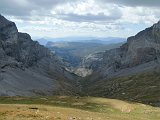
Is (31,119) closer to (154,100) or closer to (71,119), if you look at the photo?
(71,119)

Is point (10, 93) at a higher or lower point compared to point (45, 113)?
lower

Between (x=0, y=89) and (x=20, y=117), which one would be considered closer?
(x=20, y=117)

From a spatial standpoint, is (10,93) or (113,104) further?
(10,93)

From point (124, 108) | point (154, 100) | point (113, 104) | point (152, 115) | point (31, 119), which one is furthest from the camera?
point (154, 100)

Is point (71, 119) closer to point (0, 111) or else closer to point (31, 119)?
point (31, 119)

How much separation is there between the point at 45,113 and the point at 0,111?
6.03m

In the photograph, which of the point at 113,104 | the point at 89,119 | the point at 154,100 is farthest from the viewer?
the point at 154,100

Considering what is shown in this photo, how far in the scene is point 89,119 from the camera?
158 feet

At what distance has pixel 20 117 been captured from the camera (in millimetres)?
45250

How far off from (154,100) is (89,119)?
484ft

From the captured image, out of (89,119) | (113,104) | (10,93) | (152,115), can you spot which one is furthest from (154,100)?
(89,119)

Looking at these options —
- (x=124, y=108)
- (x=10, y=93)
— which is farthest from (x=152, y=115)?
(x=10, y=93)

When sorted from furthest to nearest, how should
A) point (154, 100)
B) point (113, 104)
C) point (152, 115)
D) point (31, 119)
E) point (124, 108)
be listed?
1. point (154, 100)
2. point (113, 104)
3. point (124, 108)
4. point (152, 115)
5. point (31, 119)

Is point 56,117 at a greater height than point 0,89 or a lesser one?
greater
